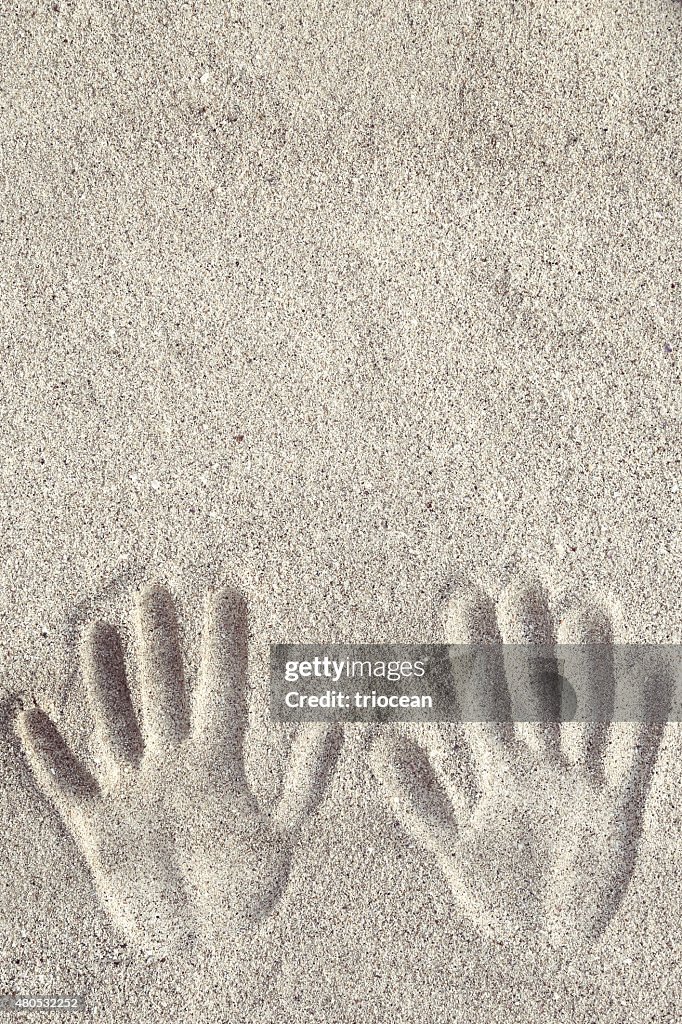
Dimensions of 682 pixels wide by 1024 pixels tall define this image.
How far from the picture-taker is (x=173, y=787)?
1.36 metres

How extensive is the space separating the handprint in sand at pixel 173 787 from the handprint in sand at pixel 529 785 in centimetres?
24

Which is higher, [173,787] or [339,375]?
[339,375]

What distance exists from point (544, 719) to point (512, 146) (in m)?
1.23

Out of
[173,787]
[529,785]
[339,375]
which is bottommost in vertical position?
[529,785]

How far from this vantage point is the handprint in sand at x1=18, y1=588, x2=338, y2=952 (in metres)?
1.35

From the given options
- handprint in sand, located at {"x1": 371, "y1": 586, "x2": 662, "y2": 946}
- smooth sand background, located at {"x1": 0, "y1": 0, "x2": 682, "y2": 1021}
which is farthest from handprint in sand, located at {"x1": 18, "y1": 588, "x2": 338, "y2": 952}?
handprint in sand, located at {"x1": 371, "y1": 586, "x2": 662, "y2": 946}

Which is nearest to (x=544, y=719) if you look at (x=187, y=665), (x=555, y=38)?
(x=187, y=665)

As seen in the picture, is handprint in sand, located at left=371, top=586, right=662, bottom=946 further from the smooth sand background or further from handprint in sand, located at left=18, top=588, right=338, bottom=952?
handprint in sand, located at left=18, top=588, right=338, bottom=952

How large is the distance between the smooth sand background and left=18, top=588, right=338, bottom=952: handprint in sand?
5cm

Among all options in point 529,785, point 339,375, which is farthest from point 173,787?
point 339,375

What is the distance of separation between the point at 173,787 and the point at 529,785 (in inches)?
29.3

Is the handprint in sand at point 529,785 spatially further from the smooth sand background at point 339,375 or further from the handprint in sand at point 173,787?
the handprint in sand at point 173,787

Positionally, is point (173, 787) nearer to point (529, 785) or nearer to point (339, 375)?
point (529, 785)

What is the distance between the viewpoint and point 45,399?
54.7 inches
